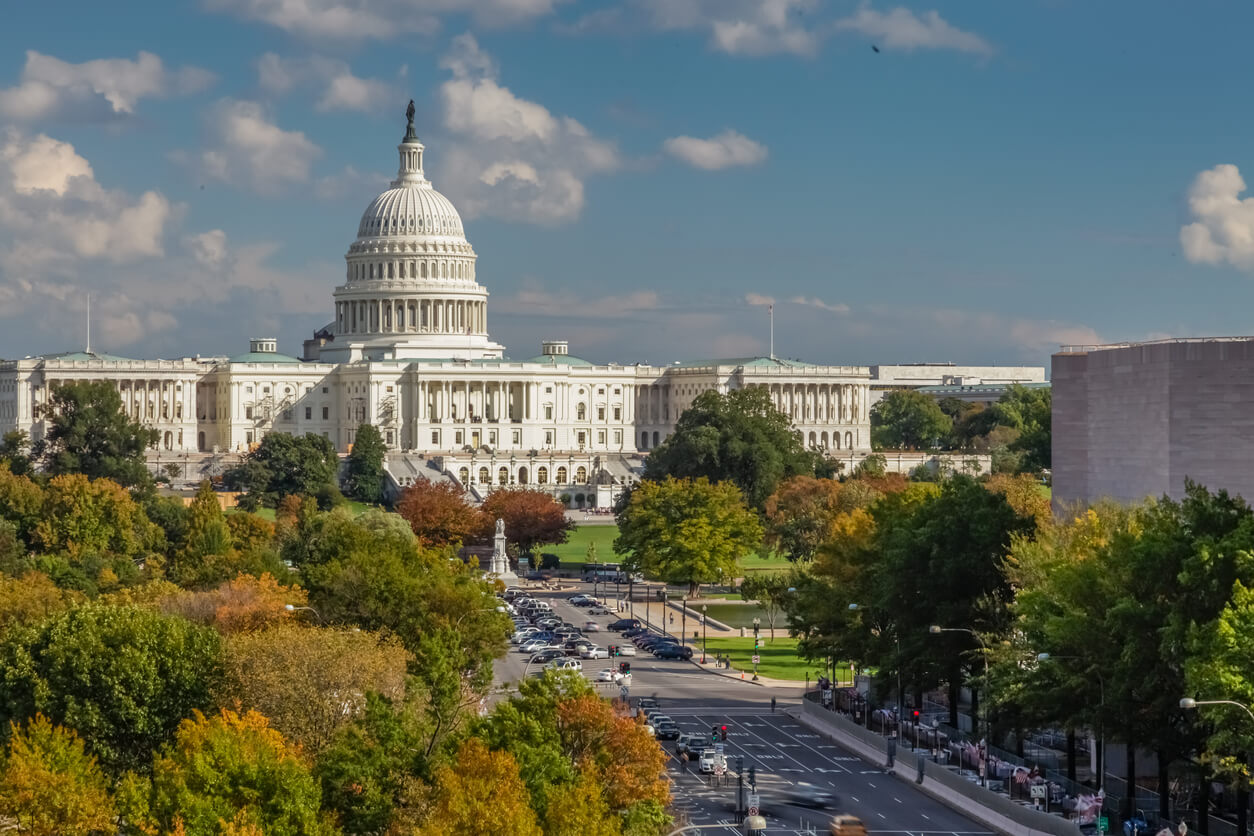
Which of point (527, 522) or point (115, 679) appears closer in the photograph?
point (115, 679)

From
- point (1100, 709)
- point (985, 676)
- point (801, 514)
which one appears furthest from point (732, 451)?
point (1100, 709)

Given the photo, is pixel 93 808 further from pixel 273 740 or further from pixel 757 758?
pixel 757 758

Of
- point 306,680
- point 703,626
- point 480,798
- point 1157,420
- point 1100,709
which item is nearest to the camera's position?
point 480,798

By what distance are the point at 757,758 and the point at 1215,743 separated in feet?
80.7

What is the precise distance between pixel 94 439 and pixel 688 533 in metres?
54.0

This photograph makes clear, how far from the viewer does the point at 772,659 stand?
112188mm

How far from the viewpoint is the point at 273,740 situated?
188 ft

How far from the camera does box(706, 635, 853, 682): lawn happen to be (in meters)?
106

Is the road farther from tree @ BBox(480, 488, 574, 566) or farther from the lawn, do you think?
tree @ BBox(480, 488, 574, 566)

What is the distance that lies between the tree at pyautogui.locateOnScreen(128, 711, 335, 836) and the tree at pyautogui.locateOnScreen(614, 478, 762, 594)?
8411 cm

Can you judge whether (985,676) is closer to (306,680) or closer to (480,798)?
(306,680)

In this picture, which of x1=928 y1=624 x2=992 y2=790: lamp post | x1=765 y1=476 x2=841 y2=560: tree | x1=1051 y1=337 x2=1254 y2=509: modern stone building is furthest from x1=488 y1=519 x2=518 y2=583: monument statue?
x1=928 y1=624 x2=992 y2=790: lamp post

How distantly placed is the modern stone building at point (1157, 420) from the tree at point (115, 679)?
37679 millimetres

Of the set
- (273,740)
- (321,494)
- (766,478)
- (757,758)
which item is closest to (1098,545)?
(757,758)
